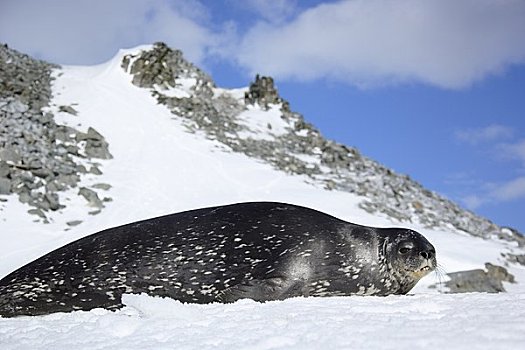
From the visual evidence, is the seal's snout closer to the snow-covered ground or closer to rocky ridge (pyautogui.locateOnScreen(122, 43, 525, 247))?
the snow-covered ground

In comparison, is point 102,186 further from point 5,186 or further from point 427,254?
point 427,254

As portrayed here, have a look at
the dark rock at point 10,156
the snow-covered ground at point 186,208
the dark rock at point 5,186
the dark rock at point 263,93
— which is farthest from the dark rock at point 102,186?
the dark rock at point 263,93

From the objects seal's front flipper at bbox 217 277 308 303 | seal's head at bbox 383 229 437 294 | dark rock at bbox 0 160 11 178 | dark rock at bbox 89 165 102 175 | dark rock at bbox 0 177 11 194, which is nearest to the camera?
seal's front flipper at bbox 217 277 308 303

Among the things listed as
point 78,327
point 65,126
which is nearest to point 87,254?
point 78,327

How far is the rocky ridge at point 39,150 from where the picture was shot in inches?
521

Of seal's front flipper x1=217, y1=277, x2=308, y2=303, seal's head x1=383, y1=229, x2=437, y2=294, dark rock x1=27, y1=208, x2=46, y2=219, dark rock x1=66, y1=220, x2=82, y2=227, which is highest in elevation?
dark rock x1=27, y1=208, x2=46, y2=219

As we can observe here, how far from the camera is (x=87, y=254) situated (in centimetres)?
529

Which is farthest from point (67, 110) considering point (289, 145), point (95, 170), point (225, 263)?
point (225, 263)

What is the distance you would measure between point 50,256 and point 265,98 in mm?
28765

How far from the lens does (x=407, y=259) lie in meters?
5.11

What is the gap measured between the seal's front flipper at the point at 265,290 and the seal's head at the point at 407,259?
2.85ft

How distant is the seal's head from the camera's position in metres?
5.11

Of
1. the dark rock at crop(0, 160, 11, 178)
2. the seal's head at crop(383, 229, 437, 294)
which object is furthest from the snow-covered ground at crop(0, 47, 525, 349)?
the dark rock at crop(0, 160, 11, 178)

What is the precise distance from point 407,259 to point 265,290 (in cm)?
133
